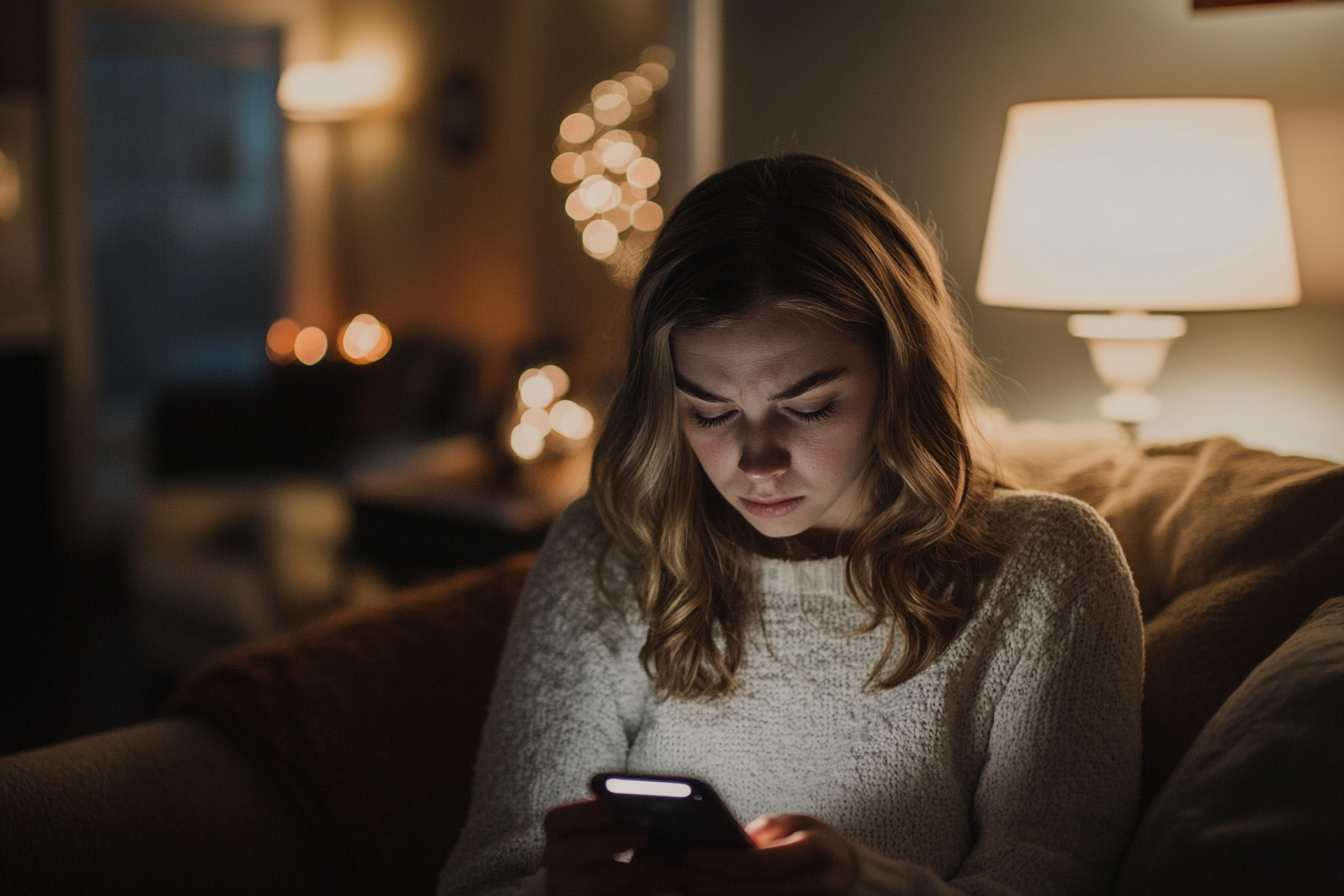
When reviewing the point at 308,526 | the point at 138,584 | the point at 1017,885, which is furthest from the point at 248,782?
the point at 138,584

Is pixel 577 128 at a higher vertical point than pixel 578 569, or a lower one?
higher

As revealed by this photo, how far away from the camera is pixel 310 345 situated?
5.19 m

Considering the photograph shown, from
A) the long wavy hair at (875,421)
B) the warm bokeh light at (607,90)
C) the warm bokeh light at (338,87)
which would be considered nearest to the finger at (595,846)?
the long wavy hair at (875,421)

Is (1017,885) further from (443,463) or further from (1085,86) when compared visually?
(443,463)

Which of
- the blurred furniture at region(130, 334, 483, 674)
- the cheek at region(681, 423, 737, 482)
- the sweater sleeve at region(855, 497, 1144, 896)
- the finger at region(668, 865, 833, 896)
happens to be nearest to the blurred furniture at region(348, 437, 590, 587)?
the blurred furniture at region(130, 334, 483, 674)

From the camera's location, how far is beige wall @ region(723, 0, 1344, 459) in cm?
152

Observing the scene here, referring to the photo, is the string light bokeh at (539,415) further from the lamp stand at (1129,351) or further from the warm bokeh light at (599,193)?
the lamp stand at (1129,351)

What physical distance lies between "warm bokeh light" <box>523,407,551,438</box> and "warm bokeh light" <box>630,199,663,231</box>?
91 cm

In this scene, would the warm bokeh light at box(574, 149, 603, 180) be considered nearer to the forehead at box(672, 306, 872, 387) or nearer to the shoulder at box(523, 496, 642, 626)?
the shoulder at box(523, 496, 642, 626)

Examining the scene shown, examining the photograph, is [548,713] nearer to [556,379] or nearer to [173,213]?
[556,379]

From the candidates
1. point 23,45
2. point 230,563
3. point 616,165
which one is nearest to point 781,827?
point 230,563

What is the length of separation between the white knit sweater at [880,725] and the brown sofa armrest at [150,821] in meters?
0.24

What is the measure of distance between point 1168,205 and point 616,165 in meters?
2.60

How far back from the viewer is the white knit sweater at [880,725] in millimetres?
1007
